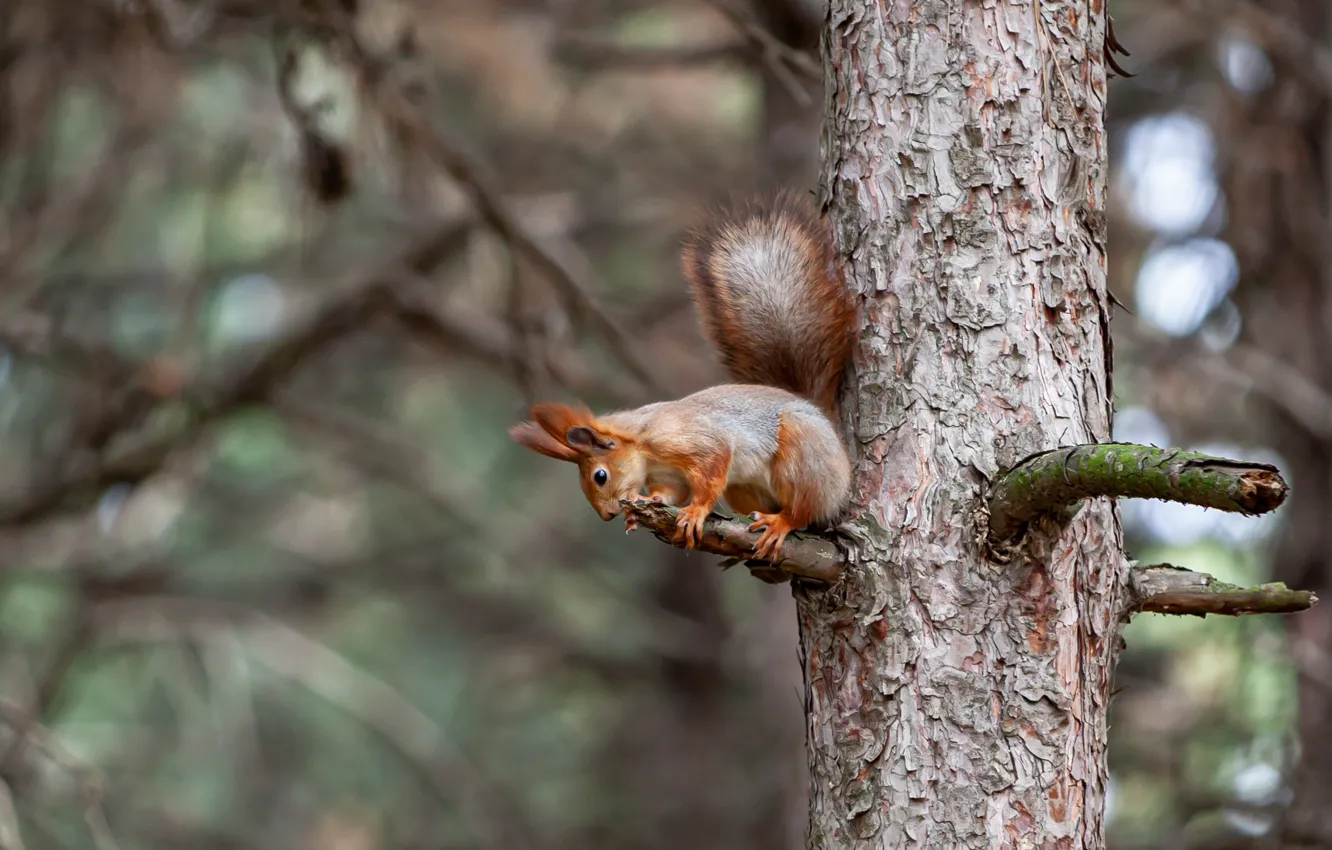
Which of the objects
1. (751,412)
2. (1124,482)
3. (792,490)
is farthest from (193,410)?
(1124,482)

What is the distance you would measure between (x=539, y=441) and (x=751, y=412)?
11.5 inches

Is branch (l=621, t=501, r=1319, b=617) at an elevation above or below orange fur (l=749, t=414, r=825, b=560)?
below

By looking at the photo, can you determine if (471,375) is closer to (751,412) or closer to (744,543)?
(751,412)

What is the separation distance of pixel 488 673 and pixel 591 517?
91cm

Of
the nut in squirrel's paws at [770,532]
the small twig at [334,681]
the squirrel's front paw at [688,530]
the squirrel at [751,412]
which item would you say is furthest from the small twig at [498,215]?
the small twig at [334,681]

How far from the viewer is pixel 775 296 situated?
1.79m

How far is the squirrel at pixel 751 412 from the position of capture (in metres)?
1.71

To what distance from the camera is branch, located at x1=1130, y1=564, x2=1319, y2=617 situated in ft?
4.70

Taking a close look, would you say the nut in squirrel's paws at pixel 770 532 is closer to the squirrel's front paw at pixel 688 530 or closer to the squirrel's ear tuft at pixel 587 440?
the squirrel's front paw at pixel 688 530

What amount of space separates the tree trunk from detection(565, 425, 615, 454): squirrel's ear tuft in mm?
370

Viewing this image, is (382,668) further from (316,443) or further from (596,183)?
(596,183)

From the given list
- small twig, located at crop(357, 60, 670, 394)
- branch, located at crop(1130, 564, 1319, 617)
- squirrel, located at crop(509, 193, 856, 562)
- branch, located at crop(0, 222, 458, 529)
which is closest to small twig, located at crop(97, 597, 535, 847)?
branch, located at crop(0, 222, 458, 529)

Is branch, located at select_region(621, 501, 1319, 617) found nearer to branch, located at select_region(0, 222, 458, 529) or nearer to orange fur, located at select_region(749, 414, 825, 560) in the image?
orange fur, located at select_region(749, 414, 825, 560)

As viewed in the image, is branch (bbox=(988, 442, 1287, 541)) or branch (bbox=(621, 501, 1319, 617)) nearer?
branch (bbox=(988, 442, 1287, 541))
